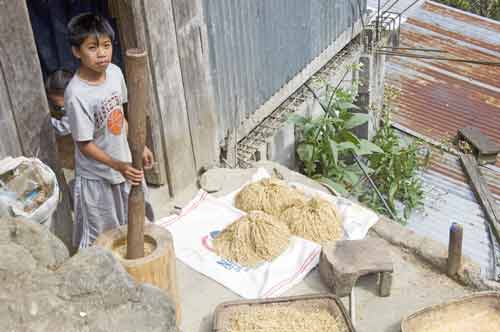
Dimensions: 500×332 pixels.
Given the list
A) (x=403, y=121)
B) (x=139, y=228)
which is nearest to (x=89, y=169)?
(x=139, y=228)

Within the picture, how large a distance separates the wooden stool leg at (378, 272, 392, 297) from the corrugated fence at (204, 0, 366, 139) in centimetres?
219

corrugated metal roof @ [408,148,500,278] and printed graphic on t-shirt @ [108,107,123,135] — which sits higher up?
printed graphic on t-shirt @ [108,107,123,135]

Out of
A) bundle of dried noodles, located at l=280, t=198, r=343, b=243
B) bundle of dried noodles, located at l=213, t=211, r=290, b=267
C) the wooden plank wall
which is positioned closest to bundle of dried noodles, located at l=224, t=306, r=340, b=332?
bundle of dried noodles, located at l=213, t=211, r=290, b=267

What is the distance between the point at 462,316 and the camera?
374 cm

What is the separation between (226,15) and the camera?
17.0 ft

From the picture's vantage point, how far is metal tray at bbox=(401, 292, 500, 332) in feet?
12.0

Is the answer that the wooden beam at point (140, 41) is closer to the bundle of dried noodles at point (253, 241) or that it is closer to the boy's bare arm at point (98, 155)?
the bundle of dried noodles at point (253, 241)

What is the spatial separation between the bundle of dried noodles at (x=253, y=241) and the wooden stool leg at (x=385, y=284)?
74 centimetres

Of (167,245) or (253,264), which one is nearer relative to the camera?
(167,245)

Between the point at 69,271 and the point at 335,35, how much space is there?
577 centimetres

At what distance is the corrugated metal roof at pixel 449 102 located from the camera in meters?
6.86

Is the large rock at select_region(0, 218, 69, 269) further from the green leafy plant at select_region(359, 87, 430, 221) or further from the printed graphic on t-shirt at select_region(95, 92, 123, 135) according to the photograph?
the green leafy plant at select_region(359, 87, 430, 221)

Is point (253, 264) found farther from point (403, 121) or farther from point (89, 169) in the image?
point (403, 121)

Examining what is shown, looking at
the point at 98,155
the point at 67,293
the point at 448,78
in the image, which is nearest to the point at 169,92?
the point at 98,155
